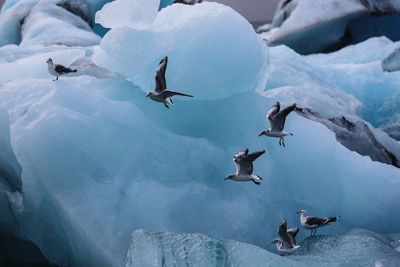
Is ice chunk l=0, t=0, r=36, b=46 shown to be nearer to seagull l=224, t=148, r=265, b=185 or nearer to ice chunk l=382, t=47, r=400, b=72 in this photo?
ice chunk l=382, t=47, r=400, b=72

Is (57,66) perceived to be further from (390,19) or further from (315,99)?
(390,19)

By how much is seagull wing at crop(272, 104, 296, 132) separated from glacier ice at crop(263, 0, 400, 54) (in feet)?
14.7

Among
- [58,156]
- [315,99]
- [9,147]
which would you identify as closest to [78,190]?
[58,156]

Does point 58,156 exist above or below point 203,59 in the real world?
below

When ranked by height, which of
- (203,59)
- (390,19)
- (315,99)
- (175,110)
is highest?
(203,59)

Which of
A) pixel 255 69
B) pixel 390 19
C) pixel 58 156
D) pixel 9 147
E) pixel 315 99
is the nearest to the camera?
pixel 58 156

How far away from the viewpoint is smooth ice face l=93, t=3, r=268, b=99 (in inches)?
84.4

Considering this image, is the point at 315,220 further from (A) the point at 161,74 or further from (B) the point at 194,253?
(A) the point at 161,74

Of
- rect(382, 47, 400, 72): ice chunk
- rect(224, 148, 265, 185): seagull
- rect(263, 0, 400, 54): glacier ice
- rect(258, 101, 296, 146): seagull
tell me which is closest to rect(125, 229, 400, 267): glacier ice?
rect(224, 148, 265, 185): seagull

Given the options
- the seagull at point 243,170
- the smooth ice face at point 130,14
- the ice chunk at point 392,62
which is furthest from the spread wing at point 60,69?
the ice chunk at point 392,62

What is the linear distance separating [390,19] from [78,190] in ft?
19.0

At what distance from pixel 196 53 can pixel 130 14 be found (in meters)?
0.34

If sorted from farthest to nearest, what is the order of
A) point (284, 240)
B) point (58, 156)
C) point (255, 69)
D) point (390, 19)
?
point (390, 19) < point (255, 69) < point (58, 156) < point (284, 240)

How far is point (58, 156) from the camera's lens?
189 centimetres
